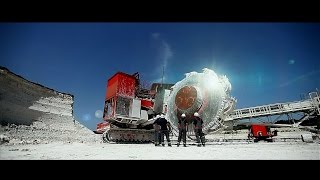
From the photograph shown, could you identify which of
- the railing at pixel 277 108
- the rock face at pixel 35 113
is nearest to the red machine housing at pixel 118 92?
the rock face at pixel 35 113

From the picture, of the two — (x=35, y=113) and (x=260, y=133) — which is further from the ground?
(x=35, y=113)

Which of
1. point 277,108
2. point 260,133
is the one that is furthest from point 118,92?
point 277,108

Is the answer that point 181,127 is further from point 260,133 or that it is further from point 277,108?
point 277,108

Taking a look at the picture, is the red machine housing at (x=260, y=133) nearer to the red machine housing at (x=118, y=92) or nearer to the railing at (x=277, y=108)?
the railing at (x=277, y=108)

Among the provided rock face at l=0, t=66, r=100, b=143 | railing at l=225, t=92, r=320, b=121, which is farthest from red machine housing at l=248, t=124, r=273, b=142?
rock face at l=0, t=66, r=100, b=143

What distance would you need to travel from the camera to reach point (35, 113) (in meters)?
17.3

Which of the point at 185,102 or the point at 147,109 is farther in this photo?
the point at 147,109

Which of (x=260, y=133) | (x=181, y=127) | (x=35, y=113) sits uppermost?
(x=35, y=113)

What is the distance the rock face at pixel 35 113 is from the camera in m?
13.9

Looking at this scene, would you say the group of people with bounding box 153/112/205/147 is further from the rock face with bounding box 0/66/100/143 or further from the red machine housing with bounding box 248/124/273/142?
the rock face with bounding box 0/66/100/143
